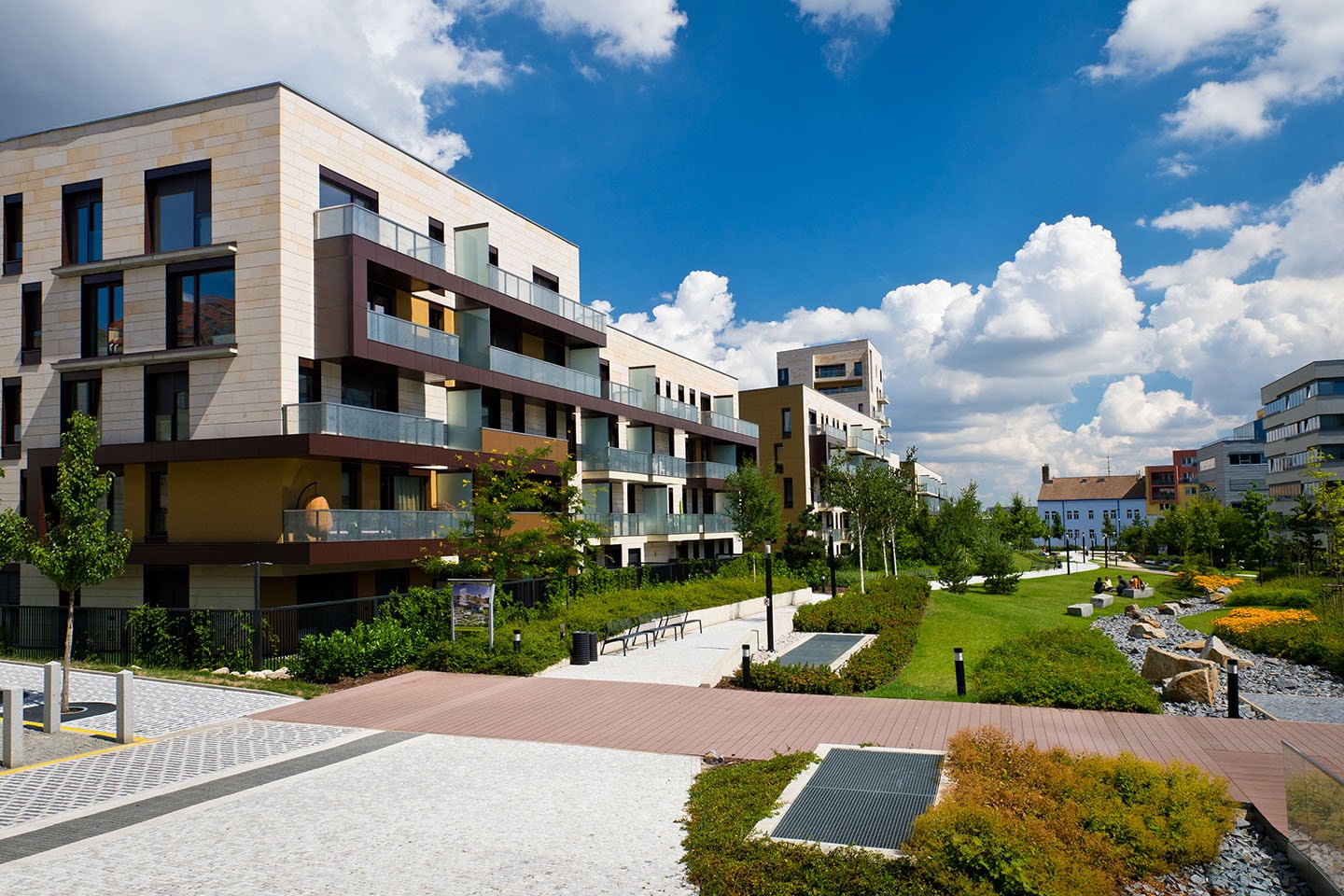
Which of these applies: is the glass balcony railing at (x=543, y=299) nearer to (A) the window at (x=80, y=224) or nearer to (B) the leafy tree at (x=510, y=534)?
(B) the leafy tree at (x=510, y=534)

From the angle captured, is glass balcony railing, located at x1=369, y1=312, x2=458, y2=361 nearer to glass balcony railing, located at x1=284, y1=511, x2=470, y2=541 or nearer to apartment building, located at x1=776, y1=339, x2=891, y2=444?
glass balcony railing, located at x1=284, y1=511, x2=470, y2=541

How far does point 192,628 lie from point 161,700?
12.8 ft

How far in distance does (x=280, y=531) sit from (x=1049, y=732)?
1831 centimetres

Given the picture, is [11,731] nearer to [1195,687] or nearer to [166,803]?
[166,803]

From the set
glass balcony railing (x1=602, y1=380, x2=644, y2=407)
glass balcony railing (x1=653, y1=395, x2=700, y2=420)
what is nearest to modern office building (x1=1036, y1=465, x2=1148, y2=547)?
glass balcony railing (x1=653, y1=395, x2=700, y2=420)

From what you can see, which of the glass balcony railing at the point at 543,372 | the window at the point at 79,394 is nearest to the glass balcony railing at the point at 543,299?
the glass balcony railing at the point at 543,372

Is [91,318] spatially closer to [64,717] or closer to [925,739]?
[64,717]

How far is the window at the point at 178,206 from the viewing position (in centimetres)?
2342

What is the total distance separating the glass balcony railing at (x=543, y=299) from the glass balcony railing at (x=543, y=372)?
6.34ft

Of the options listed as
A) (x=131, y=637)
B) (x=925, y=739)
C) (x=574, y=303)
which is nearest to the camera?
(x=925, y=739)

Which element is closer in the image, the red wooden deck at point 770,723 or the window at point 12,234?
the red wooden deck at point 770,723

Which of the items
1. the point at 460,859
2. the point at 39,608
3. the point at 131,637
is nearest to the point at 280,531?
the point at 131,637

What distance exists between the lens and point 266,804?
386 inches

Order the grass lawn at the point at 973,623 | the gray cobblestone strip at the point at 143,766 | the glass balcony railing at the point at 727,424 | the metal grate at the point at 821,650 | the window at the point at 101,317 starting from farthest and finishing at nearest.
Answer: the glass balcony railing at the point at 727,424 → the window at the point at 101,317 → the metal grate at the point at 821,650 → the grass lawn at the point at 973,623 → the gray cobblestone strip at the point at 143,766
